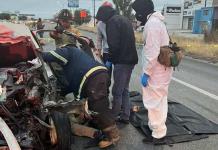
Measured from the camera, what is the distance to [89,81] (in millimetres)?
5531

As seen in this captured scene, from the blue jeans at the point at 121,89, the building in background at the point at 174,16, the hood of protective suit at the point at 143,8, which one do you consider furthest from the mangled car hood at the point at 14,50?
the building in background at the point at 174,16

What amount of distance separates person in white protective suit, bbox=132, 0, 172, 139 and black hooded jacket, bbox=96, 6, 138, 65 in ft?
1.03

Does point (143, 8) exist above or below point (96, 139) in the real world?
above

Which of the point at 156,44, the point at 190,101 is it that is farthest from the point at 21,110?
the point at 190,101

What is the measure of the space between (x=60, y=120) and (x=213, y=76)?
872 centimetres

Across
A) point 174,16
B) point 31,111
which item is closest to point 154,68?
point 31,111

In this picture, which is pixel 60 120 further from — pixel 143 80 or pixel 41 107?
pixel 143 80

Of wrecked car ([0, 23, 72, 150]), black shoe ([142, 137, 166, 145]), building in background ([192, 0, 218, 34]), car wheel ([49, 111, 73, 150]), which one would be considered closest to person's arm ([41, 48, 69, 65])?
wrecked car ([0, 23, 72, 150])

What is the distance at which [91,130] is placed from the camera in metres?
5.95

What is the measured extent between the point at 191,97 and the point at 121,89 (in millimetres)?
3121

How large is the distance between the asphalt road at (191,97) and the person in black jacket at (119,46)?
2.25ft

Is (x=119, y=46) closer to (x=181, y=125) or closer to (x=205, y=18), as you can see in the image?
(x=181, y=125)

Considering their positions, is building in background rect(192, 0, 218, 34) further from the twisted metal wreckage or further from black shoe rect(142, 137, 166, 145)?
the twisted metal wreckage

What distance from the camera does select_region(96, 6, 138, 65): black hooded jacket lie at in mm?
6336
